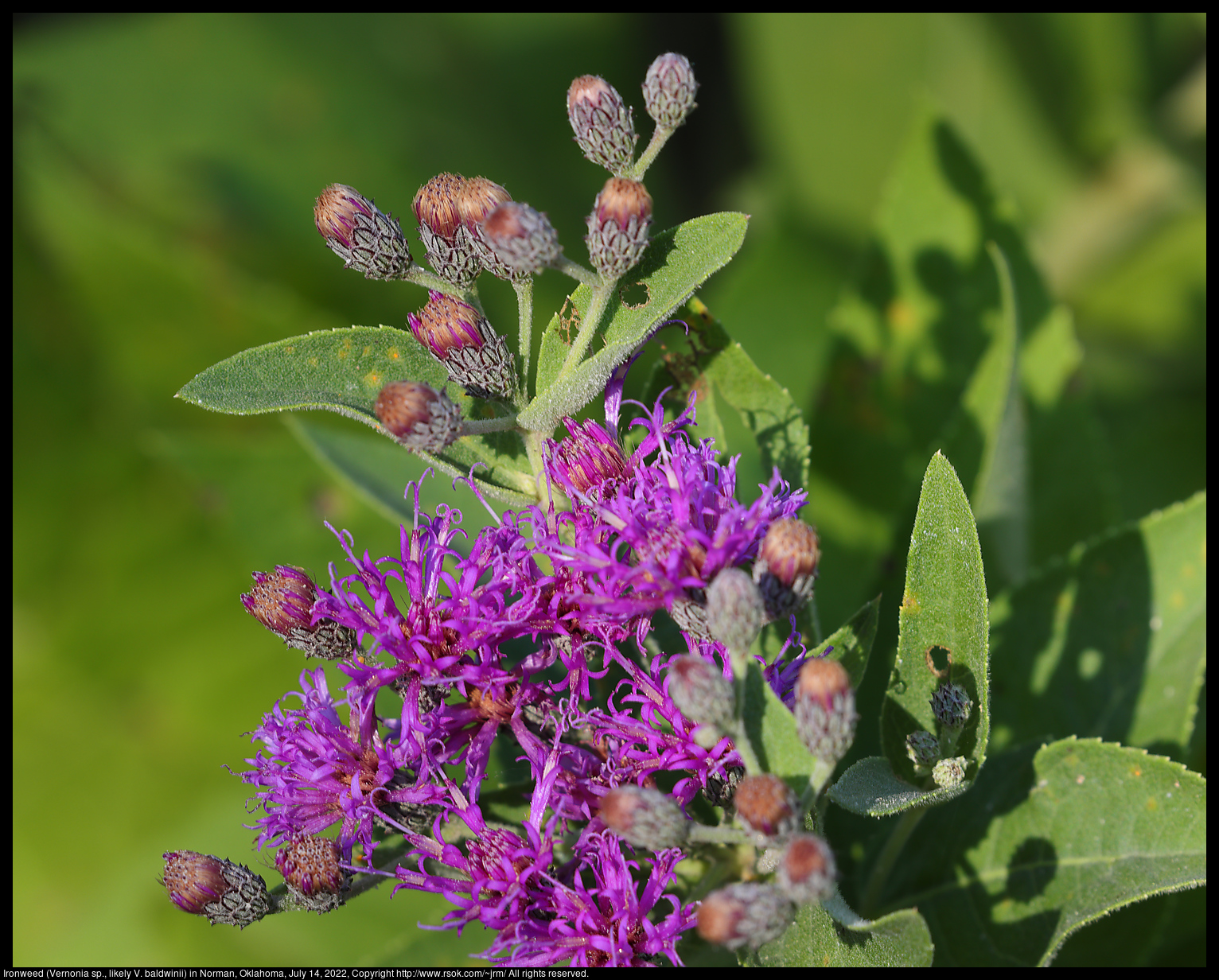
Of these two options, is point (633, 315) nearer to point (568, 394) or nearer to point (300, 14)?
point (568, 394)

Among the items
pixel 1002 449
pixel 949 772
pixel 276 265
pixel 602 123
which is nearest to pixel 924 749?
pixel 949 772

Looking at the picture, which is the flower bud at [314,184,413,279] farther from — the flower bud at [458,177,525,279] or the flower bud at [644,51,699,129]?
the flower bud at [644,51,699,129]

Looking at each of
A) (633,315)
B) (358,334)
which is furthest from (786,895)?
(358,334)

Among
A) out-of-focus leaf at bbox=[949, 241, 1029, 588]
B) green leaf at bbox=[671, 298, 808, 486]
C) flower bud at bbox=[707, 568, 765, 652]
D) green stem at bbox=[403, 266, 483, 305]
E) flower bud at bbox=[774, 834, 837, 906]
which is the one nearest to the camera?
flower bud at bbox=[774, 834, 837, 906]

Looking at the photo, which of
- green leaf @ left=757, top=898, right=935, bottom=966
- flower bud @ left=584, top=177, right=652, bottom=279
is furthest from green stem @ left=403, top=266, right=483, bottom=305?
green leaf @ left=757, top=898, right=935, bottom=966

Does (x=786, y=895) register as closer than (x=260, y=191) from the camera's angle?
Yes

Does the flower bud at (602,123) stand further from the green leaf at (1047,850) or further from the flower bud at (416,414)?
the green leaf at (1047,850)
